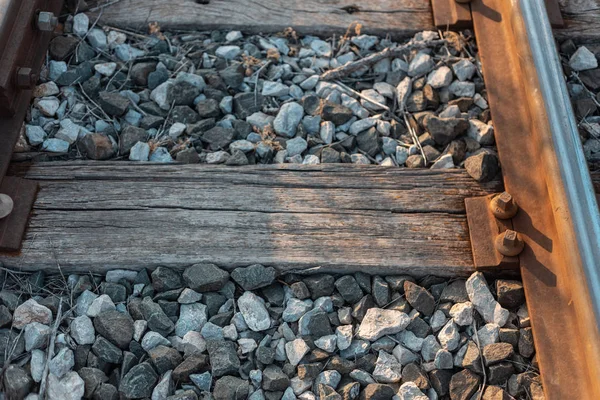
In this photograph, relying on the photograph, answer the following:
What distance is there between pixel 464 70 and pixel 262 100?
95 centimetres

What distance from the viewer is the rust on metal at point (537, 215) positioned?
2.55 metres

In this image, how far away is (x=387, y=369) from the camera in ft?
8.63

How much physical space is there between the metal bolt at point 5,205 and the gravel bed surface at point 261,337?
24 centimetres

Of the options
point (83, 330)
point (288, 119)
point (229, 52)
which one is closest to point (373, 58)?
point (288, 119)

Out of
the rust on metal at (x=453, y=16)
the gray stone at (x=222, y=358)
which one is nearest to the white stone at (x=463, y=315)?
the gray stone at (x=222, y=358)

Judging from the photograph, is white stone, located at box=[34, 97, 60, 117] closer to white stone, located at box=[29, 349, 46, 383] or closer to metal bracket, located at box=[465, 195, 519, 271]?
white stone, located at box=[29, 349, 46, 383]

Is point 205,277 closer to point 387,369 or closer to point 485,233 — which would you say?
point 387,369

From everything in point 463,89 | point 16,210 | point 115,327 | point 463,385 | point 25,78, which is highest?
point 25,78

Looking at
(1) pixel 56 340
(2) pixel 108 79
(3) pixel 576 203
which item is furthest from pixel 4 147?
(3) pixel 576 203

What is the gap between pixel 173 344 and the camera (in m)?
2.68

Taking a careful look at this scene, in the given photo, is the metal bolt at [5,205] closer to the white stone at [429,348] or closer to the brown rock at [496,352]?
the white stone at [429,348]

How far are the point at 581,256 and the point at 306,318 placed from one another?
3.22 ft

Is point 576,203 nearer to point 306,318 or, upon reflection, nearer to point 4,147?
point 306,318

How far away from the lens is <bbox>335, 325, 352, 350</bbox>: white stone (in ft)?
8.77
